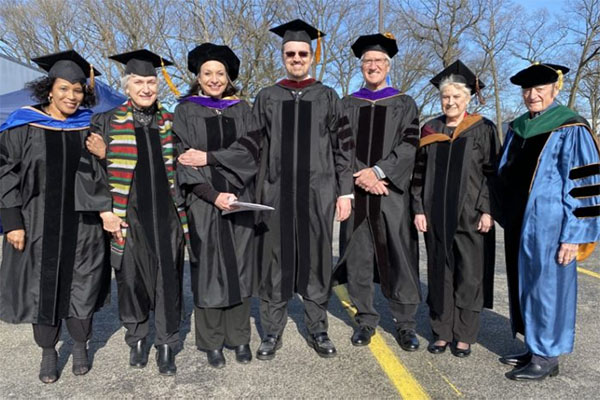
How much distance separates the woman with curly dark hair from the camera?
9.30 ft

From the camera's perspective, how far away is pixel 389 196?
3.38 meters

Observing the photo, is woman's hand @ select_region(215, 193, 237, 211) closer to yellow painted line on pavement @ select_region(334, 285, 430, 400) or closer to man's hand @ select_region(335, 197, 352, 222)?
man's hand @ select_region(335, 197, 352, 222)

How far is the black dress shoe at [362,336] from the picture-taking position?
3466 millimetres

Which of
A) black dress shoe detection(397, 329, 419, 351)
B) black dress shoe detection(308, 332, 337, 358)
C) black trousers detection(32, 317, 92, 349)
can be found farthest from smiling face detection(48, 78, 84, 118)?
black dress shoe detection(397, 329, 419, 351)

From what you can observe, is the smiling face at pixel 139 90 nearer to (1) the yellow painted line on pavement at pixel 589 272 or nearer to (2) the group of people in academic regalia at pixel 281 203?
(2) the group of people in academic regalia at pixel 281 203

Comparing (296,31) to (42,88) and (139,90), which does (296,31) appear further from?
(42,88)

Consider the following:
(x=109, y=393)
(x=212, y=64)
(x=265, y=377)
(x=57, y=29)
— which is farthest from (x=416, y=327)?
(x=57, y=29)

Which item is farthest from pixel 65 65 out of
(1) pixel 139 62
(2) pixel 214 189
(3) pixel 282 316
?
(3) pixel 282 316

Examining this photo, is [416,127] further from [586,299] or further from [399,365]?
[586,299]

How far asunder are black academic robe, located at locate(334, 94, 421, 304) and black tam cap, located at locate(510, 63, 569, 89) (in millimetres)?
714

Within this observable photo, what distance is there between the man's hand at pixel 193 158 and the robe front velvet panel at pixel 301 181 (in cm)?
46

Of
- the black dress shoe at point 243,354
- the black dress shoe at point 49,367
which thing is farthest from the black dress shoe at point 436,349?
the black dress shoe at point 49,367

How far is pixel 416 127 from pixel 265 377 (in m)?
2.00

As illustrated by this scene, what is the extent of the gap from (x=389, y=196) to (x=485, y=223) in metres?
0.67
